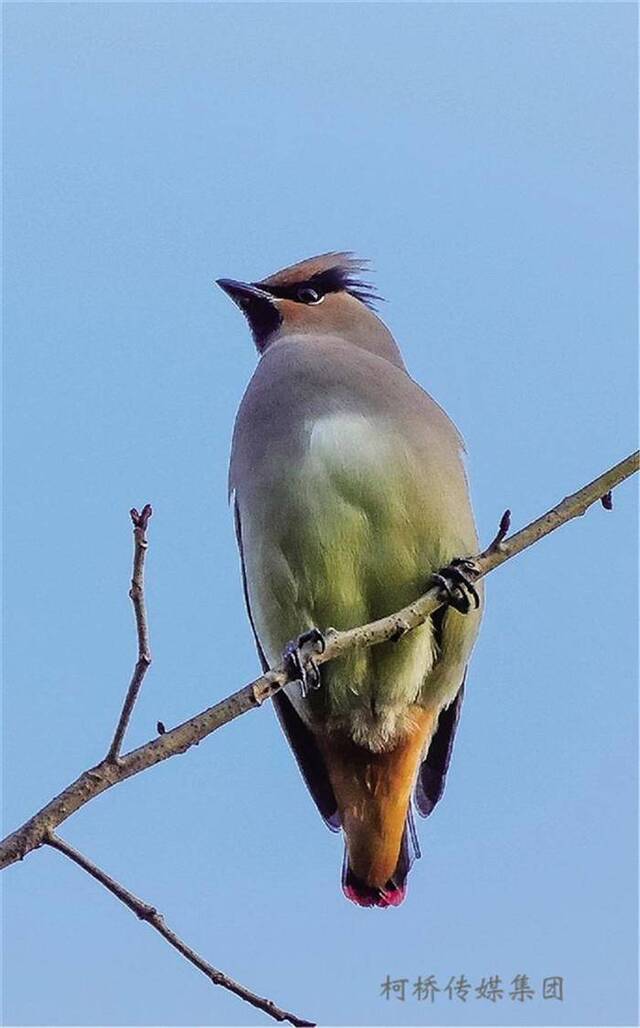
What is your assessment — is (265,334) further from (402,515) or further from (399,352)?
(402,515)

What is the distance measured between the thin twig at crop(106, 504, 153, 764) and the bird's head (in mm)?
2593

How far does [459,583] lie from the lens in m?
4.47

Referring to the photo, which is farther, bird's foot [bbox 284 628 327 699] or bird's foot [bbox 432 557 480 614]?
bird's foot [bbox 432 557 480 614]

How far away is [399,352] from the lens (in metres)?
5.68

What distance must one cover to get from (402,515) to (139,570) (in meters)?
1.53

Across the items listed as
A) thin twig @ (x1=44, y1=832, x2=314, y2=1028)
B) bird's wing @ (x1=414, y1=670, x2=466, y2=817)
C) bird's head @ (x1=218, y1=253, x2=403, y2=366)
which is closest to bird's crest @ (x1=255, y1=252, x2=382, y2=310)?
bird's head @ (x1=218, y1=253, x2=403, y2=366)

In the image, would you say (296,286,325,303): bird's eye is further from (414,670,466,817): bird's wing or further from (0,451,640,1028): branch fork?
(0,451,640,1028): branch fork

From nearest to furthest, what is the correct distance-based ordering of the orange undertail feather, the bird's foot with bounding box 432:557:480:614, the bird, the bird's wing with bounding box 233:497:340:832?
the bird's foot with bounding box 432:557:480:614, the bird, the orange undertail feather, the bird's wing with bounding box 233:497:340:832

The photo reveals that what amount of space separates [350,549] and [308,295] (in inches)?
65.8

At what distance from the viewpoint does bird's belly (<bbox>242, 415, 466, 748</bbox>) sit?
454cm

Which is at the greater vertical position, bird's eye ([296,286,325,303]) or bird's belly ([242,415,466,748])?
bird's eye ([296,286,325,303])

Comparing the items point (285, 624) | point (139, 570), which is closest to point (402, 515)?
point (285, 624)

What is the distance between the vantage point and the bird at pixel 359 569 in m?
4.55

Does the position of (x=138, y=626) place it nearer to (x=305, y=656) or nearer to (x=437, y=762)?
(x=305, y=656)
